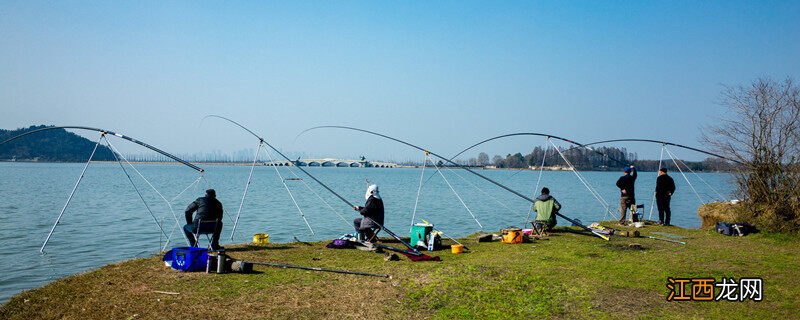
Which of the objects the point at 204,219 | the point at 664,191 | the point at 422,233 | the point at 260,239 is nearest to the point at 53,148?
the point at 260,239

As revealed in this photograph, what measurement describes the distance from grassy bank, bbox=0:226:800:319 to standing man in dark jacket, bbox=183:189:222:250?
0.85 meters

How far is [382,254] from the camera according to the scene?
39.8 ft

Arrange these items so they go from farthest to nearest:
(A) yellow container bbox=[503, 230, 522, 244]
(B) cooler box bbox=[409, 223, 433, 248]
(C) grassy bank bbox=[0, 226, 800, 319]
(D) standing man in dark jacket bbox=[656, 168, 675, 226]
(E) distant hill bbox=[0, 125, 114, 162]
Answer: (E) distant hill bbox=[0, 125, 114, 162] < (D) standing man in dark jacket bbox=[656, 168, 675, 226] < (A) yellow container bbox=[503, 230, 522, 244] < (B) cooler box bbox=[409, 223, 433, 248] < (C) grassy bank bbox=[0, 226, 800, 319]

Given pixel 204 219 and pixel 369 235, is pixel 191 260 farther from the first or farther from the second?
pixel 369 235

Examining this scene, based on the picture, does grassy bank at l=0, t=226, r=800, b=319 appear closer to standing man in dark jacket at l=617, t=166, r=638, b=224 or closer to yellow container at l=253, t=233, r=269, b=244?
yellow container at l=253, t=233, r=269, b=244

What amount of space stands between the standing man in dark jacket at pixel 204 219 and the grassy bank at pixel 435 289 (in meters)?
0.85

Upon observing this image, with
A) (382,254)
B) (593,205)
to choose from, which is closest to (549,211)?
(382,254)

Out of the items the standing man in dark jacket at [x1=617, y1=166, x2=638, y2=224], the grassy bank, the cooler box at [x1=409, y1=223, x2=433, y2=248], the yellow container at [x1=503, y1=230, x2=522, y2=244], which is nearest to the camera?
the grassy bank

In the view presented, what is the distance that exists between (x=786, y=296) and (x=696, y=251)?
425cm

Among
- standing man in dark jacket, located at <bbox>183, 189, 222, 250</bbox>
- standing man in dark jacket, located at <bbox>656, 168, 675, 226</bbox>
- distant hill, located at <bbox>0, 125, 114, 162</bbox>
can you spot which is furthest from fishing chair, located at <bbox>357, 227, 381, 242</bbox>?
distant hill, located at <bbox>0, 125, 114, 162</bbox>

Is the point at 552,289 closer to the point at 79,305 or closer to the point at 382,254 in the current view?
the point at 382,254

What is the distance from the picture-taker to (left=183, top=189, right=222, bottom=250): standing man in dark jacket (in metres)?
11.5

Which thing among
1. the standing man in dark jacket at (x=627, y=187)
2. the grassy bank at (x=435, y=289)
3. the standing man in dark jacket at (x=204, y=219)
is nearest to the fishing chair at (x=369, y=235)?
the grassy bank at (x=435, y=289)

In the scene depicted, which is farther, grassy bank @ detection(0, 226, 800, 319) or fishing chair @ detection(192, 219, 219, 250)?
fishing chair @ detection(192, 219, 219, 250)
